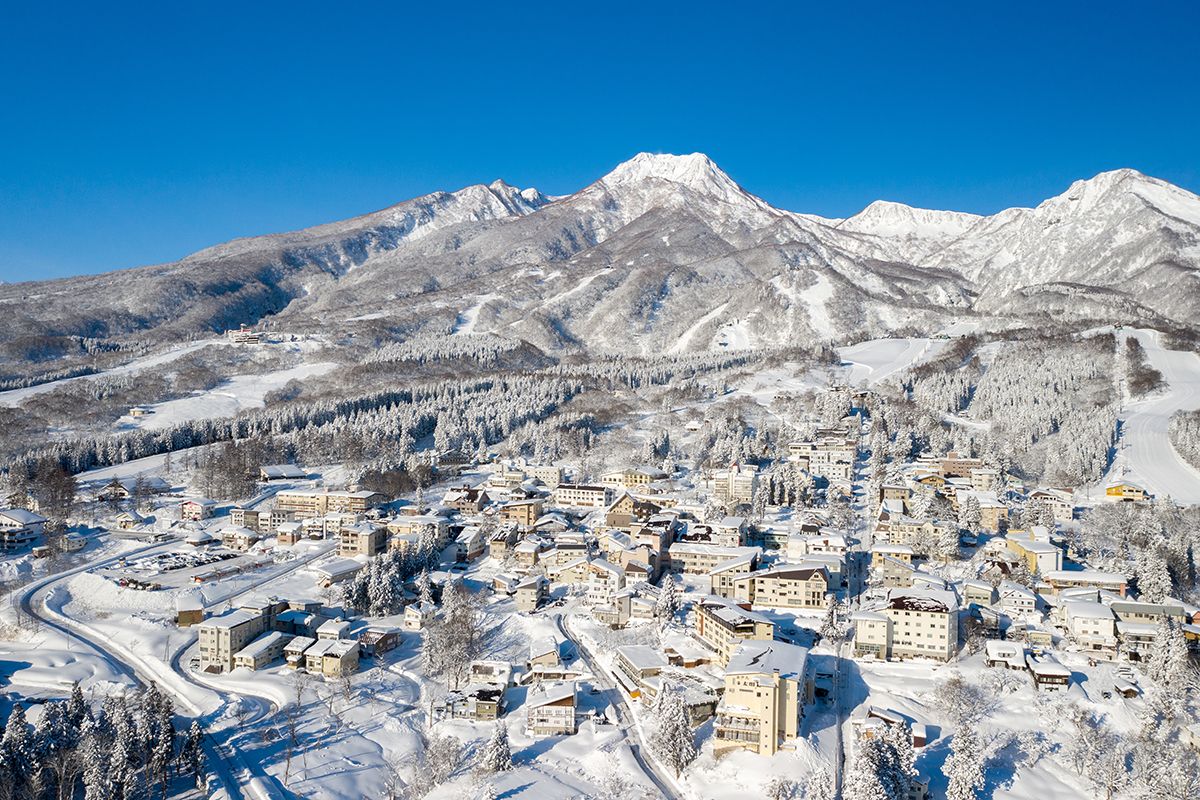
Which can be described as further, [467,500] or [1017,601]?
[467,500]

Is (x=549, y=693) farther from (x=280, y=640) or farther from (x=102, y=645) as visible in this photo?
(x=102, y=645)

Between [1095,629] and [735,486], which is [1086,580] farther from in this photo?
[735,486]

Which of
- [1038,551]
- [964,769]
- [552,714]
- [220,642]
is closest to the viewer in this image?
[964,769]

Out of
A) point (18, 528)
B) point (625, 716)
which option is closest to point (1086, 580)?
point (625, 716)

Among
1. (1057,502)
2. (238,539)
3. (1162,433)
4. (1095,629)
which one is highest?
(1162,433)

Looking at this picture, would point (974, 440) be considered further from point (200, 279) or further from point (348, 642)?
point (200, 279)

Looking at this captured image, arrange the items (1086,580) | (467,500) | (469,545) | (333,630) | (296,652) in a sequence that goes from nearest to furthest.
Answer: (296,652)
(333,630)
(1086,580)
(469,545)
(467,500)

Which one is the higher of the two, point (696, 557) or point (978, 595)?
point (696, 557)
